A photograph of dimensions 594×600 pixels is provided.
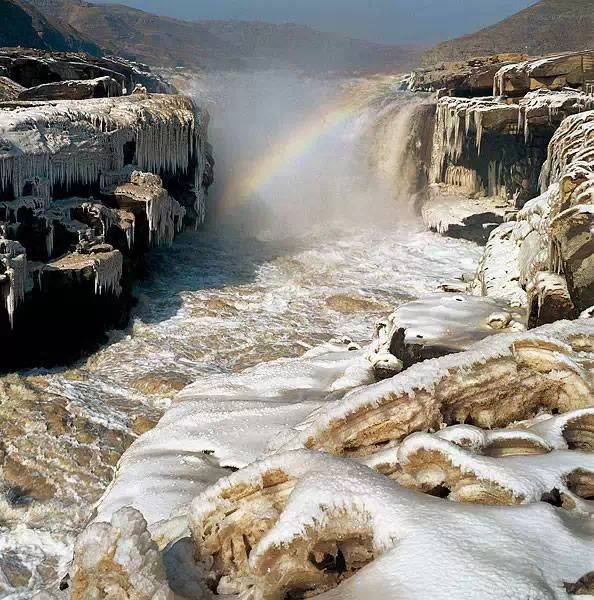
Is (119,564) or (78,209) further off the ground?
(78,209)

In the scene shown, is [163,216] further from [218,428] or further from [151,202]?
[218,428]

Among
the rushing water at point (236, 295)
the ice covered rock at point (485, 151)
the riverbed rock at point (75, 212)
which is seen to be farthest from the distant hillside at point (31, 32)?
the riverbed rock at point (75, 212)

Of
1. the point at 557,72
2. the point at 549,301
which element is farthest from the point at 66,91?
the point at 549,301

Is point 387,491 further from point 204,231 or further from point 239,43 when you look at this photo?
point 239,43

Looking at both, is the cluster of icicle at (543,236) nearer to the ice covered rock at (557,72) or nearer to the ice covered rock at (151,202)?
the ice covered rock at (151,202)

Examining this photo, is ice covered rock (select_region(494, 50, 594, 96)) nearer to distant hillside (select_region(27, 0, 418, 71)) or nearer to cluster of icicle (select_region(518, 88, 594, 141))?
cluster of icicle (select_region(518, 88, 594, 141))

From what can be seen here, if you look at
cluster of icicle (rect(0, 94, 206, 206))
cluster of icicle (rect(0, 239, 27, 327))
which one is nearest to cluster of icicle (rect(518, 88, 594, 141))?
cluster of icicle (rect(0, 94, 206, 206))
